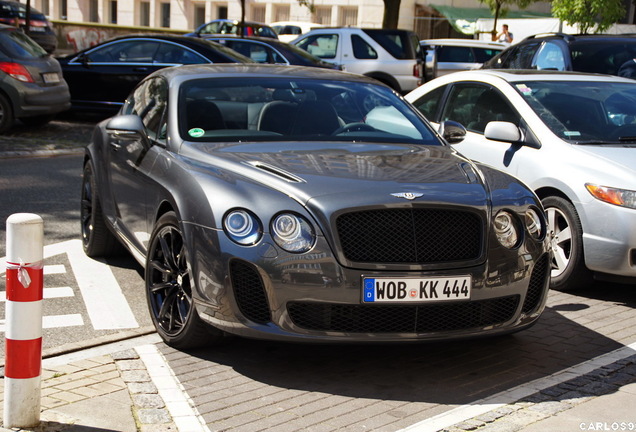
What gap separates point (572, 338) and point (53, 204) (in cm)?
553

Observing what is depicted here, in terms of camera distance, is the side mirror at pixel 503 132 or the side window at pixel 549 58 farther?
the side window at pixel 549 58

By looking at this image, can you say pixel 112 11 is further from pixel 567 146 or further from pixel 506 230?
pixel 506 230

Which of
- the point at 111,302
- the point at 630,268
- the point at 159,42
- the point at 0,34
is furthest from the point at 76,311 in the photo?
the point at 159,42

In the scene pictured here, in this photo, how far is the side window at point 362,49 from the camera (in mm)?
22594

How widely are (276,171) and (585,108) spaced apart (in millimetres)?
3587

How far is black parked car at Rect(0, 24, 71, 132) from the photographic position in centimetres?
1356

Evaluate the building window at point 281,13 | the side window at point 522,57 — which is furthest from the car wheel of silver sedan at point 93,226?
the building window at point 281,13

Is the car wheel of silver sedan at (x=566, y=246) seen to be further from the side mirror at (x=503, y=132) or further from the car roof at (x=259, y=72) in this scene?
the car roof at (x=259, y=72)


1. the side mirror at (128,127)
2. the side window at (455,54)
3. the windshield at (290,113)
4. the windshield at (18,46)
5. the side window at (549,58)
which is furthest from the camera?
the side window at (455,54)

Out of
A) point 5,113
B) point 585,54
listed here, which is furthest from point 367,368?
point 5,113

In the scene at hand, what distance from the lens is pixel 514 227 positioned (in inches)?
200

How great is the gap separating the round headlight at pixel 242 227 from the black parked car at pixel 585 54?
738cm

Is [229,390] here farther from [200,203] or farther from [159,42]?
[159,42]

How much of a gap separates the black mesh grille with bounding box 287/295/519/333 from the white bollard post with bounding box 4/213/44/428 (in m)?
1.24
